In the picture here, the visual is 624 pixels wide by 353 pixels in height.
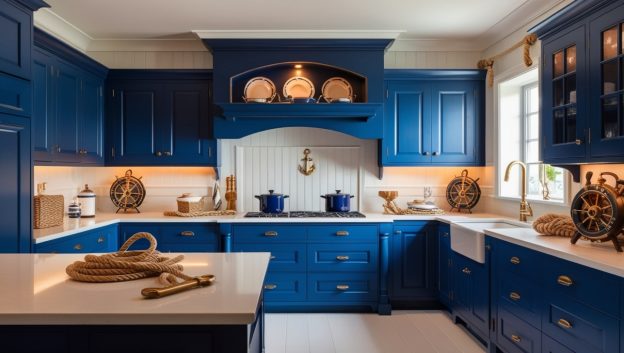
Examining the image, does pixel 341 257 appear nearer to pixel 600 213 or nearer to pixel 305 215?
pixel 305 215

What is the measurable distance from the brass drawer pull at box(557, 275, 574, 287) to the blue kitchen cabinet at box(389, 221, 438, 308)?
5.72 ft

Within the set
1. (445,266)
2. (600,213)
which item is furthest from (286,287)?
(600,213)

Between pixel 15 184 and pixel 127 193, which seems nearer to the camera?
pixel 15 184

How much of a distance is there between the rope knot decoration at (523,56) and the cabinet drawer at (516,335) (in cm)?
203

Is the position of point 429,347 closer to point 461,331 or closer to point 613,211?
point 461,331

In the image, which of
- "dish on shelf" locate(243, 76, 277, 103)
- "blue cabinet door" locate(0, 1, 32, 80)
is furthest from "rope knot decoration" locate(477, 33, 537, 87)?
"blue cabinet door" locate(0, 1, 32, 80)

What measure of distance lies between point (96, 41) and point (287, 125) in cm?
214

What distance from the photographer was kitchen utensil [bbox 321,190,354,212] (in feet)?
13.4

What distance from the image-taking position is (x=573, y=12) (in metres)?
2.42

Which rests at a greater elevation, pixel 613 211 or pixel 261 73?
pixel 261 73

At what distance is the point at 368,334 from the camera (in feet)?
→ 10.8

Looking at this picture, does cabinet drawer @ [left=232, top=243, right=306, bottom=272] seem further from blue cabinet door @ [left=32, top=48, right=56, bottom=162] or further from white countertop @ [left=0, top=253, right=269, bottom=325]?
white countertop @ [left=0, top=253, right=269, bottom=325]

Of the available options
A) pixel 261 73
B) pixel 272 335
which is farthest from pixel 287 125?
Answer: pixel 272 335

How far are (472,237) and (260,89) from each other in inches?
91.9
